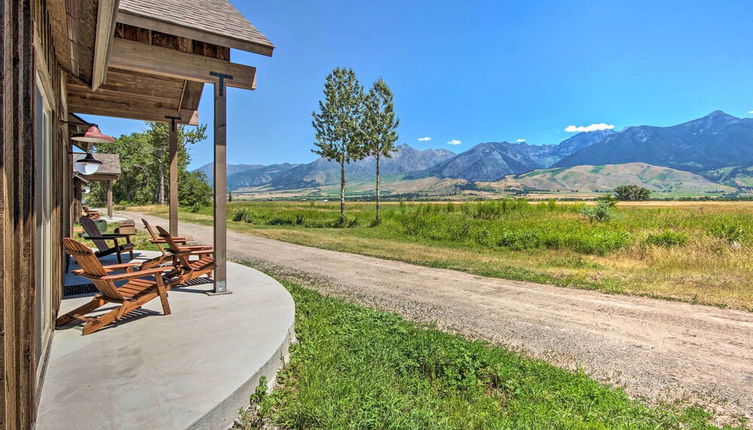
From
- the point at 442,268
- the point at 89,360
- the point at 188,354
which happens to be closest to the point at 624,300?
the point at 442,268

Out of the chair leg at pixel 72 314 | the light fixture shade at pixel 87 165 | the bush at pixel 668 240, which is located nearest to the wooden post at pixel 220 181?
the chair leg at pixel 72 314

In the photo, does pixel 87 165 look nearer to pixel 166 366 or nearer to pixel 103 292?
pixel 103 292

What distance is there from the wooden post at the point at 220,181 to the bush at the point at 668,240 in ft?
39.2

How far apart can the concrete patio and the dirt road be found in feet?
8.40

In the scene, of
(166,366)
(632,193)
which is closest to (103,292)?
(166,366)

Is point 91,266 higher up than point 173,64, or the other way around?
point 173,64

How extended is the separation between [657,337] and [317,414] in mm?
4708

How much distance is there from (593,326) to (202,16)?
265 inches

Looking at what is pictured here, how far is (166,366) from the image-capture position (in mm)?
3236

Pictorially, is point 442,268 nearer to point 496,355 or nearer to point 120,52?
point 496,355

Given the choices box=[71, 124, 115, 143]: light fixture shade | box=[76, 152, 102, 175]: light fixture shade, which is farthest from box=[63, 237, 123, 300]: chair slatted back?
box=[76, 152, 102, 175]: light fixture shade

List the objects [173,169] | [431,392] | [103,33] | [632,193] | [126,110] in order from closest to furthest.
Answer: [103,33], [431,392], [173,169], [126,110], [632,193]

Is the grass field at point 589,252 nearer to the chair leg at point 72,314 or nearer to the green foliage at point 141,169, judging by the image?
the chair leg at point 72,314

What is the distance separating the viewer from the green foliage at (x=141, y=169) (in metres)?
48.3
